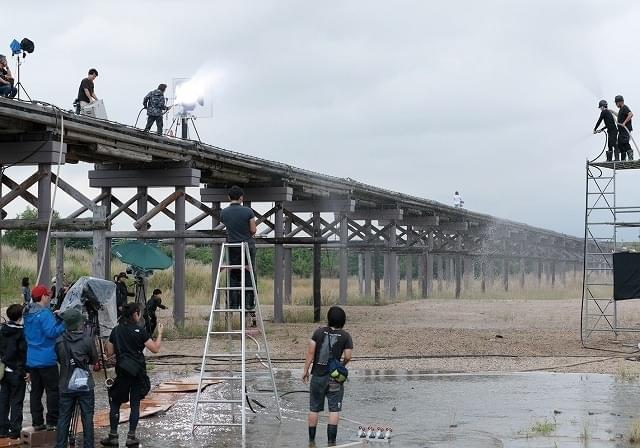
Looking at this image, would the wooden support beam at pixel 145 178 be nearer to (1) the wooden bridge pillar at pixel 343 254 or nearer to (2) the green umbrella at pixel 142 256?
(2) the green umbrella at pixel 142 256

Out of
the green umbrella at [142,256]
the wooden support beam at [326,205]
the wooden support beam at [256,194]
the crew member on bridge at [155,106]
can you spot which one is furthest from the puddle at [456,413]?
the wooden support beam at [326,205]

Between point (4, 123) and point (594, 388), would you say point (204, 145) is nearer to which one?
point (4, 123)

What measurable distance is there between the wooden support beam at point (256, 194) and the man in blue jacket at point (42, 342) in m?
18.9

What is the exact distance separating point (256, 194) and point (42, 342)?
65.8 feet

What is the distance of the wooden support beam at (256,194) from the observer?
100ft

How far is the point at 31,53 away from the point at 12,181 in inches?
98.4

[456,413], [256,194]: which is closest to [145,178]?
[256,194]

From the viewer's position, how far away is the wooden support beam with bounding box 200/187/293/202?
30594 millimetres

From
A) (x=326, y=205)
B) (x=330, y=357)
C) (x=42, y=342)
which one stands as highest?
(x=326, y=205)

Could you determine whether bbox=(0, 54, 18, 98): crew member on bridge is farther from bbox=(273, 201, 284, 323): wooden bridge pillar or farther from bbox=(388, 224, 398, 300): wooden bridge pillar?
bbox=(388, 224, 398, 300): wooden bridge pillar

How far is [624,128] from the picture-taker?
2288 cm

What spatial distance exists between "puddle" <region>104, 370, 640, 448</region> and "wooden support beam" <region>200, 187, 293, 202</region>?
13.4m

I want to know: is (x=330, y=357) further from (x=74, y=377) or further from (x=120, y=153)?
(x=120, y=153)

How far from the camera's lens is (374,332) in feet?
84.8
